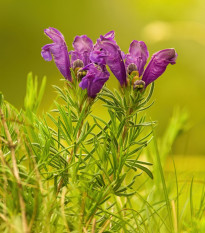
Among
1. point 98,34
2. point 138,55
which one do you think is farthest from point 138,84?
point 98,34

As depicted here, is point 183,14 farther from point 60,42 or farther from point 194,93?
point 60,42

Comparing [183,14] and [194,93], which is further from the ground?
[183,14]

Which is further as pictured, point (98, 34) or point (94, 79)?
point (98, 34)

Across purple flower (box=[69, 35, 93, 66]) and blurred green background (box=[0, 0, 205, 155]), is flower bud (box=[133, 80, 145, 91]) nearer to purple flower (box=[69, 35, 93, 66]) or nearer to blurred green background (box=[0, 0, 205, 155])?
purple flower (box=[69, 35, 93, 66])

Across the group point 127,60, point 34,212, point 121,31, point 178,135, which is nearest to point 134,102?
point 127,60

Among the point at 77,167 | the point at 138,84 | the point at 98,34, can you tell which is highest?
the point at 98,34

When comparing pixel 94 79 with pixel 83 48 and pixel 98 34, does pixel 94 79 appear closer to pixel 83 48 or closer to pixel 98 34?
pixel 83 48

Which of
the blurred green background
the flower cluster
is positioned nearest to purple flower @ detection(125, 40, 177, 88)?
the flower cluster
